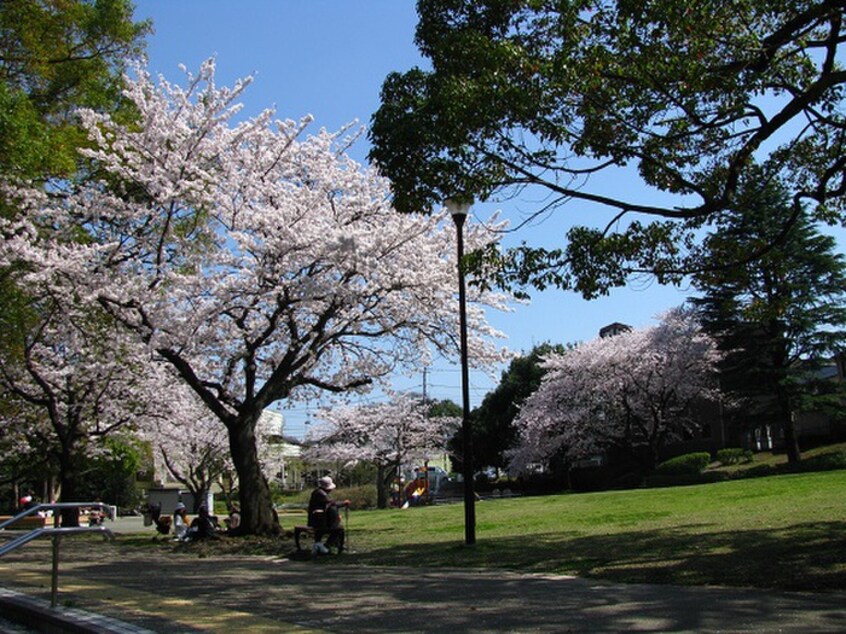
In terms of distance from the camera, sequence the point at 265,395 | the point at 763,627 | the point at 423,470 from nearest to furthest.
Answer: the point at 763,627 < the point at 265,395 < the point at 423,470

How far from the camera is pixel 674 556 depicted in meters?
10.2

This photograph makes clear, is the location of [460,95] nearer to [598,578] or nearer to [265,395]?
[598,578]

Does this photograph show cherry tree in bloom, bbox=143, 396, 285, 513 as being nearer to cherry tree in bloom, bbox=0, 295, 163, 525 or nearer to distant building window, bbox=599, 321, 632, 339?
cherry tree in bloom, bbox=0, 295, 163, 525

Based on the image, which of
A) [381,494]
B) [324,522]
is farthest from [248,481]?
[381,494]

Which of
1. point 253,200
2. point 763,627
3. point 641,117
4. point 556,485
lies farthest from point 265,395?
point 556,485

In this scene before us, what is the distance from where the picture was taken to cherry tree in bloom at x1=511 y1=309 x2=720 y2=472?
146 ft

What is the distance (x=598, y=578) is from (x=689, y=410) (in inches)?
1634

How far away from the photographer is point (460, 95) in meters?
9.64

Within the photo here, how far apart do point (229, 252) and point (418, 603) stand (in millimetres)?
12362

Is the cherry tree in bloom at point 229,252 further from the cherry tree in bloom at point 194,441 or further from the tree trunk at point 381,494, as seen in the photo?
the tree trunk at point 381,494

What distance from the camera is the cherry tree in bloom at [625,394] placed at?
44.5 m

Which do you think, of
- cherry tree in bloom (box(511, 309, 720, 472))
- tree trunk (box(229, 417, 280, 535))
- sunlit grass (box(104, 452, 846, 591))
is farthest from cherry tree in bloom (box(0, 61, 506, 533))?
cherry tree in bloom (box(511, 309, 720, 472))

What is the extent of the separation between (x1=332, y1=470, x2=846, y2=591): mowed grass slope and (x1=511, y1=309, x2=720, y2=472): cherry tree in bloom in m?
22.4

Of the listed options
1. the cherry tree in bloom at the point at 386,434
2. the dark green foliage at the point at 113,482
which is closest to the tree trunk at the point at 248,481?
the dark green foliage at the point at 113,482
